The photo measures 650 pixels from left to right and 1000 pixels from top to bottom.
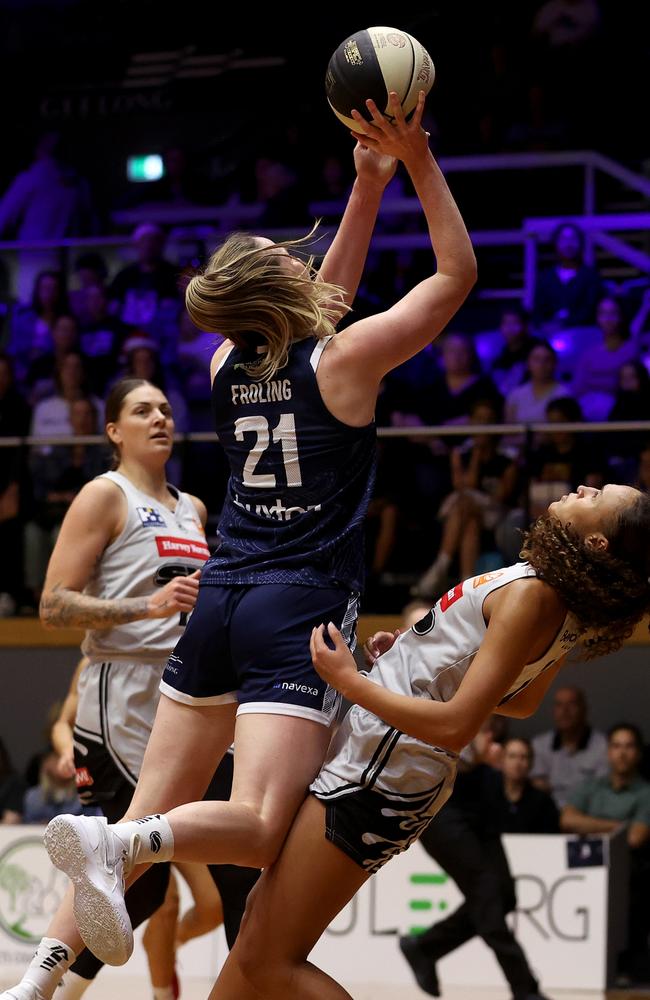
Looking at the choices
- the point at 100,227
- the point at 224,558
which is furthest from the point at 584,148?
the point at 224,558

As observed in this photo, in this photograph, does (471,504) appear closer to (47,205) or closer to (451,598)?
(451,598)

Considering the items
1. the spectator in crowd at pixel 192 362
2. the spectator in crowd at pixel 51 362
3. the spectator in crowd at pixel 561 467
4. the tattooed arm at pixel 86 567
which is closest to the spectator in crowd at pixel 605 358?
the spectator in crowd at pixel 561 467

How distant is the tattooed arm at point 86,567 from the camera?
14.2 ft

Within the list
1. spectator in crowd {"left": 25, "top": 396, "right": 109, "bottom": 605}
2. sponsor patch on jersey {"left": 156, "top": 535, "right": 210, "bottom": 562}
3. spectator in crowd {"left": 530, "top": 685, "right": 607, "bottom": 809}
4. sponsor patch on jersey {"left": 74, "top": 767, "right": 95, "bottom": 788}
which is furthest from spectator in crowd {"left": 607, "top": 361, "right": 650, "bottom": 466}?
sponsor patch on jersey {"left": 74, "top": 767, "right": 95, "bottom": 788}

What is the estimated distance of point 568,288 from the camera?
9.44 metres

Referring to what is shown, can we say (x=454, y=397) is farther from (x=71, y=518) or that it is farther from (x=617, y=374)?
(x=71, y=518)

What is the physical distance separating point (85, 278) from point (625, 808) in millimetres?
5658

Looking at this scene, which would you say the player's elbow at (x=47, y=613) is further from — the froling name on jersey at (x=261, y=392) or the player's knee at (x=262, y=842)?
the player's knee at (x=262, y=842)

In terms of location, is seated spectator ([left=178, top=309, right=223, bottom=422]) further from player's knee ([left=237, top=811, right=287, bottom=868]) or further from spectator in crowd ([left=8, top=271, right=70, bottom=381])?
player's knee ([left=237, top=811, right=287, bottom=868])

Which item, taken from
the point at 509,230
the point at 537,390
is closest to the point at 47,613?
the point at 537,390

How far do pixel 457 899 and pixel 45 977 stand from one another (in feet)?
12.8

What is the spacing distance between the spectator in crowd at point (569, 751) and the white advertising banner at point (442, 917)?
3.45 ft

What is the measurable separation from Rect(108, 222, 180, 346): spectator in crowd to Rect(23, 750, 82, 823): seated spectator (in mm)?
3474

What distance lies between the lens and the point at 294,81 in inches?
490
